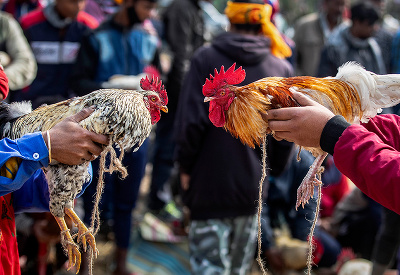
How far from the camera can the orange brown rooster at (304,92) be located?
2041 millimetres

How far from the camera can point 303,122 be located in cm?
166

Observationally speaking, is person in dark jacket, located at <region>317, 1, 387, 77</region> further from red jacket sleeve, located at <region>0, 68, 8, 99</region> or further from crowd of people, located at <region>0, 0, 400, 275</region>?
red jacket sleeve, located at <region>0, 68, 8, 99</region>

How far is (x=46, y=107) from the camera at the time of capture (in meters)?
2.03

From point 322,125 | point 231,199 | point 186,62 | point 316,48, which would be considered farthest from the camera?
point 316,48

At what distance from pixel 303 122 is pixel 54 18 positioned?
11.1 feet

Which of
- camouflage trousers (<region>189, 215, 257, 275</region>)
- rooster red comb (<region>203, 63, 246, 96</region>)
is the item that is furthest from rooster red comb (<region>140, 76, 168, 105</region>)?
camouflage trousers (<region>189, 215, 257, 275</region>)

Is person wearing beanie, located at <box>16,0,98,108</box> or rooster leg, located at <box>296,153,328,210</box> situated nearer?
rooster leg, located at <box>296,153,328,210</box>

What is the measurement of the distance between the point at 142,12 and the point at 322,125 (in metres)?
2.87

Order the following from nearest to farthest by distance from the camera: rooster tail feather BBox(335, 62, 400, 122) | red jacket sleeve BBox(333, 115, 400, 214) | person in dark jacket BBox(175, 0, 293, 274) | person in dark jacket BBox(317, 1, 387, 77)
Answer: red jacket sleeve BBox(333, 115, 400, 214)
rooster tail feather BBox(335, 62, 400, 122)
person in dark jacket BBox(175, 0, 293, 274)
person in dark jacket BBox(317, 1, 387, 77)

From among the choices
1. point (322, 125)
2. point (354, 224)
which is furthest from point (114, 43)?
point (354, 224)

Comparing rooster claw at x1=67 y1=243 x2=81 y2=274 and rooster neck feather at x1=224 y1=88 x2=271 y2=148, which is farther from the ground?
rooster neck feather at x1=224 y1=88 x2=271 y2=148

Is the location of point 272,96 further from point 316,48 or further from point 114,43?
point 316,48

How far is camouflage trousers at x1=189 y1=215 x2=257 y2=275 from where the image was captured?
325 cm

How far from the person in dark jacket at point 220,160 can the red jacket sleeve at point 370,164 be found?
63.7 inches
